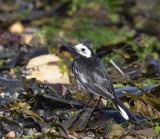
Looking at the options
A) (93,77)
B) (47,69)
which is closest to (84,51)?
(93,77)

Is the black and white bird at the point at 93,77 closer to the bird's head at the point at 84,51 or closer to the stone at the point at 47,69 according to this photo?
the bird's head at the point at 84,51

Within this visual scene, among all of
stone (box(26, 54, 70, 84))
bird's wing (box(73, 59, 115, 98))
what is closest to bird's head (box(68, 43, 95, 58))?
bird's wing (box(73, 59, 115, 98))

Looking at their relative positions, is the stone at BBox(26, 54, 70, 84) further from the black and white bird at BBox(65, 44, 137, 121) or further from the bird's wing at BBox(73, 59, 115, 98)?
the bird's wing at BBox(73, 59, 115, 98)

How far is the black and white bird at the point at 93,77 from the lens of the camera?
4945 millimetres

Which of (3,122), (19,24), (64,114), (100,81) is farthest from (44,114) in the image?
(19,24)

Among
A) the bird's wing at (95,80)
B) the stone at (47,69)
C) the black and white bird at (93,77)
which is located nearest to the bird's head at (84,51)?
the black and white bird at (93,77)

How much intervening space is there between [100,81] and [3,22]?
4.63 m

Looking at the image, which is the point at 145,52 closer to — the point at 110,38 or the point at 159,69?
the point at 159,69

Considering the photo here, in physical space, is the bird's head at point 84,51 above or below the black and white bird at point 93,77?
above

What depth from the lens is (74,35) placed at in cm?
1055

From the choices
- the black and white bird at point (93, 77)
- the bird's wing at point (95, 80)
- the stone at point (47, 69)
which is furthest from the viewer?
the stone at point (47, 69)

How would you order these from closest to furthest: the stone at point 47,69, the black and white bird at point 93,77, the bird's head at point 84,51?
1. the black and white bird at point 93,77
2. the bird's head at point 84,51
3. the stone at point 47,69

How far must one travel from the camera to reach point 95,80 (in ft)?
17.5

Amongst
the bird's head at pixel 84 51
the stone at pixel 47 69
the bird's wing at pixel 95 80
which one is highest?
the bird's head at pixel 84 51
